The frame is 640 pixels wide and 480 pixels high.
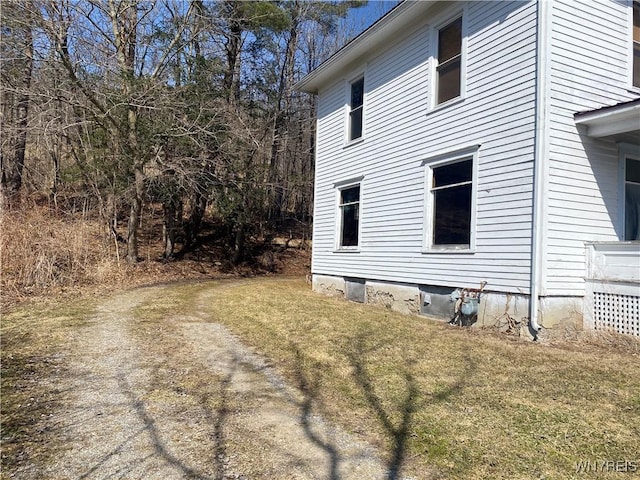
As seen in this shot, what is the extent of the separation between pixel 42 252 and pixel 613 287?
10.6 metres

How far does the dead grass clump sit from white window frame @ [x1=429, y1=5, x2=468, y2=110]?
28.3 ft

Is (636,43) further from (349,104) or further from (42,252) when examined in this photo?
(42,252)

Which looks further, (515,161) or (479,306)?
(479,306)

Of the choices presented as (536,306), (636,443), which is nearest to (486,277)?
(536,306)

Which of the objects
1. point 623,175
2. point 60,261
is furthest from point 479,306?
point 60,261

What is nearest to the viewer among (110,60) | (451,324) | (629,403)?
(629,403)

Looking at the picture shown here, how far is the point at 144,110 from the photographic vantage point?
13.1 metres

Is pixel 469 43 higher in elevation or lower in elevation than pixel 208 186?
higher

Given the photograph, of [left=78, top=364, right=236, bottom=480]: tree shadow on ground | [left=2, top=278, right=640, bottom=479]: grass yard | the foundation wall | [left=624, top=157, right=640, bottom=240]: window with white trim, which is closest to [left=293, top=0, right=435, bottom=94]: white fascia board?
[left=624, top=157, right=640, bottom=240]: window with white trim

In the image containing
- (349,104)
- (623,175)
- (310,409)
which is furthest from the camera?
(349,104)

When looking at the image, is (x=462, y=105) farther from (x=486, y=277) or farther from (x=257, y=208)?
(x=257, y=208)

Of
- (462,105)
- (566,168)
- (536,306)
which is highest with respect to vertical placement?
(462,105)

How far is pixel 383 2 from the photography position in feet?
69.8

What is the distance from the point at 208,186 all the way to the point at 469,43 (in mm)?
9873
